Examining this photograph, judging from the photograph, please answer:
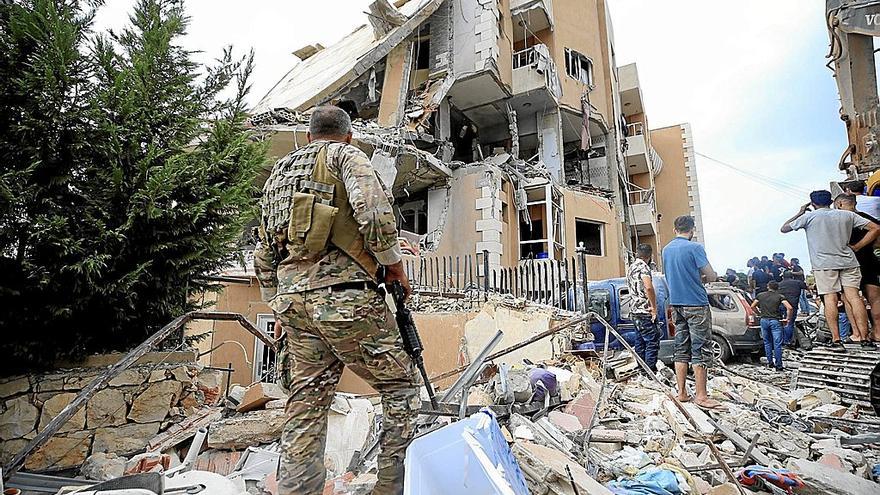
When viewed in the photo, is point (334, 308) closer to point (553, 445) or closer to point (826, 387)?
point (553, 445)

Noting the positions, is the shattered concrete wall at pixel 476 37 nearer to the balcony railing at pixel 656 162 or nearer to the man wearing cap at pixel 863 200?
the man wearing cap at pixel 863 200

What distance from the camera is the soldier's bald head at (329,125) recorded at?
7.92 ft

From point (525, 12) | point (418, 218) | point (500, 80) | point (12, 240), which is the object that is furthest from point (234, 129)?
point (525, 12)

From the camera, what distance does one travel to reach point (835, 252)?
454 centimetres

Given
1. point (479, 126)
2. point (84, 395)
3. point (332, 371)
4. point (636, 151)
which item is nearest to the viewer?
→ point (332, 371)

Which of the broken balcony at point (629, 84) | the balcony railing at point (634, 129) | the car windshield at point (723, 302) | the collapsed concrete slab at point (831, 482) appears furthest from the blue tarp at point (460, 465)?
the broken balcony at point (629, 84)

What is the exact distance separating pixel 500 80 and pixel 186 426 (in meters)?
13.4

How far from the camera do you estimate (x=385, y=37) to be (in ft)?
41.0

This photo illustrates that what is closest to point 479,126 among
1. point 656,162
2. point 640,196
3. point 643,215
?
point 643,215

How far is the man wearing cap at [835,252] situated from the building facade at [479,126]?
181 inches

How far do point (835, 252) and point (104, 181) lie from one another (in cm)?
684

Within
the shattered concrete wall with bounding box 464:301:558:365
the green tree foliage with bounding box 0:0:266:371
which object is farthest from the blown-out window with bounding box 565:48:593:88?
the green tree foliage with bounding box 0:0:266:371

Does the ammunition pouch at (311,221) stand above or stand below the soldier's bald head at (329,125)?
below

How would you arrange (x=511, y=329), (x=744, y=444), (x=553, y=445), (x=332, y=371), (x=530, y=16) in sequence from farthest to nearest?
1. (x=530, y=16)
2. (x=511, y=329)
3. (x=744, y=444)
4. (x=553, y=445)
5. (x=332, y=371)
